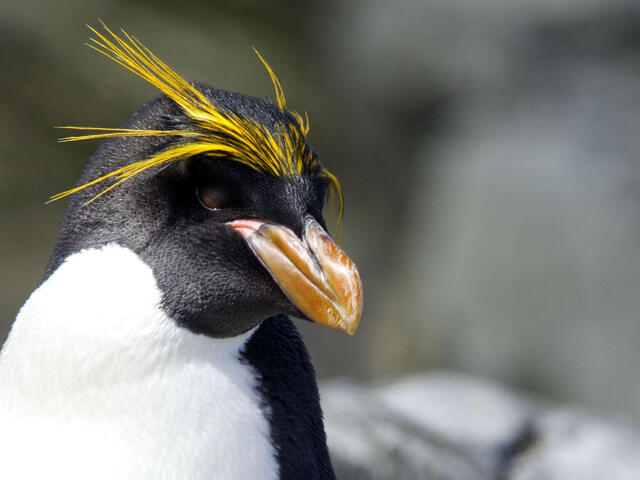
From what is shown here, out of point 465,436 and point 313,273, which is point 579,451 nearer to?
point 465,436

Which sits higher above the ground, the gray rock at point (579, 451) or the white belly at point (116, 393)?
the gray rock at point (579, 451)

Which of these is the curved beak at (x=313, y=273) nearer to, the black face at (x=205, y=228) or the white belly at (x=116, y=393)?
the black face at (x=205, y=228)

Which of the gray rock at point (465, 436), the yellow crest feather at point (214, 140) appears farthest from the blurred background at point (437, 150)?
the yellow crest feather at point (214, 140)

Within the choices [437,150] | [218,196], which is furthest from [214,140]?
[437,150]

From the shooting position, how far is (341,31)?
4.16m

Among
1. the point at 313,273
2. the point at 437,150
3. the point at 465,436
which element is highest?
the point at 437,150

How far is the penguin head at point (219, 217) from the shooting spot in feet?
A: 3.12

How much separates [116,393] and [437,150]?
3.17 m

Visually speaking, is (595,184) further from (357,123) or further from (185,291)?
(185,291)

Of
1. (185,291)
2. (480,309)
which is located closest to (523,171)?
(480,309)

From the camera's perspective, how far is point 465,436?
7.41ft

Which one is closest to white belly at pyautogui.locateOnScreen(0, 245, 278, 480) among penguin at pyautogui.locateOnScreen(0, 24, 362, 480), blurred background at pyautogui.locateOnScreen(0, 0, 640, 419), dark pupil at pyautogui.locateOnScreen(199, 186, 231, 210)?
penguin at pyautogui.locateOnScreen(0, 24, 362, 480)

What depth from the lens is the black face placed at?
0.97m

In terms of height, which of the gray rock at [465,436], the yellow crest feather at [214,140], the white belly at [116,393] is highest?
the gray rock at [465,436]
